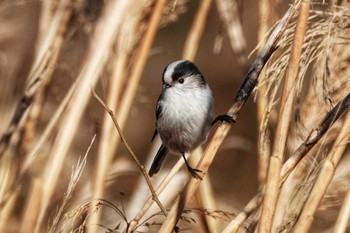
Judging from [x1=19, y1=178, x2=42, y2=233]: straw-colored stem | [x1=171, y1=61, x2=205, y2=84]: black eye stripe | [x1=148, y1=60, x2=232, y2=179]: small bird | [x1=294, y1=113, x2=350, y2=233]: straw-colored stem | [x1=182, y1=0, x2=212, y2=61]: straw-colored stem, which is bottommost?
[x1=19, y1=178, x2=42, y2=233]: straw-colored stem

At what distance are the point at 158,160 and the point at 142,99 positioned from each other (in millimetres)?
550

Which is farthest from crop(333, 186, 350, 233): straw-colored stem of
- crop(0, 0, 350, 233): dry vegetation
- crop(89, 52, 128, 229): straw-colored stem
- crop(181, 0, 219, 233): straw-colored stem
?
crop(89, 52, 128, 229): straw-colored stem

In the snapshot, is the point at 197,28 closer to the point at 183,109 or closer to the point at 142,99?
the point at 183,109

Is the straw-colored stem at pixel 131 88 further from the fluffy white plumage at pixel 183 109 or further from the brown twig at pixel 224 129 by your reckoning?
the brown twig at pixel 224 129

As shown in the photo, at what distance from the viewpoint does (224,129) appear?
1671 mm

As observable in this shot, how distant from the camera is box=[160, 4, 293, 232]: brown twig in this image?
158cm

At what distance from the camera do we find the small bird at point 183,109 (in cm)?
222

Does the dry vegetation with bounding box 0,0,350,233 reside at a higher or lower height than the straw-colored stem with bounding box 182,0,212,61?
lower

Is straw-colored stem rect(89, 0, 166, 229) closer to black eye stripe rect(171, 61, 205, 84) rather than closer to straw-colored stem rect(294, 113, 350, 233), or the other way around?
black eye stripe rect(171, 61, 205, 84)

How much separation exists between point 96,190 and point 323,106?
0.72m

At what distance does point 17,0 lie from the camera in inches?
97.6

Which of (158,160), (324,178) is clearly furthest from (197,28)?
(324,178)

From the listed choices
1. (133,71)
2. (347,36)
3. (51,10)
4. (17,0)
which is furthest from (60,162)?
(347,36)

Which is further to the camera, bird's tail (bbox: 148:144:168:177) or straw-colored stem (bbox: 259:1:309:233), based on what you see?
bird's tail (bbox: 148:144:168:177)
